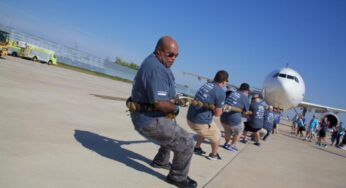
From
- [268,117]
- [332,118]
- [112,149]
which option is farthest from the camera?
[332,118]

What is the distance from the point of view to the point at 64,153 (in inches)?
181

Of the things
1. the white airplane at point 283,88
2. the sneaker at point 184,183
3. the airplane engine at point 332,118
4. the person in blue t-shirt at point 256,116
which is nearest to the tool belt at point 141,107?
the sneaker at point 184,183

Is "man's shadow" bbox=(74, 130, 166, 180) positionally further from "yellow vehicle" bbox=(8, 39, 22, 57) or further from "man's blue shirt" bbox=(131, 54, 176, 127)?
"yellow vehicle" bbox=(8, 39, 22, 57)

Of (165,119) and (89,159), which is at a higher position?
(165,119)

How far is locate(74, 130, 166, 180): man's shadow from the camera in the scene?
4884 millimetres

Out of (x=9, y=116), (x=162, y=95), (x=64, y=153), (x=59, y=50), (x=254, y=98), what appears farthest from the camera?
(x=59, y=50)

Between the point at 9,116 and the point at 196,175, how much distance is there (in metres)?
3.57

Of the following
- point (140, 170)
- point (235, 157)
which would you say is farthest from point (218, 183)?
point (235, 157)

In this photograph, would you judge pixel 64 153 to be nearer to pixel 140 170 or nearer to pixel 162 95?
pixel 140 170

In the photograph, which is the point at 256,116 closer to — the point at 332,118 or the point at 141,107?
the point at 141,107

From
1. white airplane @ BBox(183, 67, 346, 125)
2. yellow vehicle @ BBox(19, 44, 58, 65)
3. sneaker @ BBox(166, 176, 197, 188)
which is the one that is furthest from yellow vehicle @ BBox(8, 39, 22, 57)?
sneaker @ BBox(166, 176, 197, 188)

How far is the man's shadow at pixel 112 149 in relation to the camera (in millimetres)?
4884

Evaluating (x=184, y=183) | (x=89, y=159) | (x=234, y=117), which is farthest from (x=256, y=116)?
(x=89, y=159)

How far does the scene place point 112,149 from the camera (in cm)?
555
